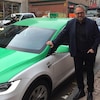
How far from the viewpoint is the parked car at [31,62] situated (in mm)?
3545

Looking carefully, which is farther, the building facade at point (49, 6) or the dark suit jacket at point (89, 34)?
the building facade at point (49, 6)

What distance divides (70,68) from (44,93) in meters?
1.19

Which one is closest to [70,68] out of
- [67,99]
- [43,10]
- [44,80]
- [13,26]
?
[67,99]

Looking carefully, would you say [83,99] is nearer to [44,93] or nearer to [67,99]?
[67,99]

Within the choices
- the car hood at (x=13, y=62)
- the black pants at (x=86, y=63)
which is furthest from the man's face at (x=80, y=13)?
the car hood at (x=13, y=62)

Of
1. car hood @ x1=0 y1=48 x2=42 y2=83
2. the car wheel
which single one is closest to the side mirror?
car hood @ x1=0 y1=48 x2=42 y2=83

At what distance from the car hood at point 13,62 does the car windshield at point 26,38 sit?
0.25 metres

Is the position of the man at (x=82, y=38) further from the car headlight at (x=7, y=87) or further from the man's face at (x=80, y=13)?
the car headlight at (x=7, y=87)

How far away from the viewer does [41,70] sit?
13.2 feet

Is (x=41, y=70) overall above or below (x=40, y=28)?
below

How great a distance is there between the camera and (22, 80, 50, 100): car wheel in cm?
373

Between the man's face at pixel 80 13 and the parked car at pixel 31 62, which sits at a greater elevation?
the man's face at pixel 80 13

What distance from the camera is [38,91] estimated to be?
399cm

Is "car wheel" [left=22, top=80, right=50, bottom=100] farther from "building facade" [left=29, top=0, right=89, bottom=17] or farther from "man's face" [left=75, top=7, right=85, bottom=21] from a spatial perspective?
"building facade" [left=29, top=0, right=89, bottom=17]
